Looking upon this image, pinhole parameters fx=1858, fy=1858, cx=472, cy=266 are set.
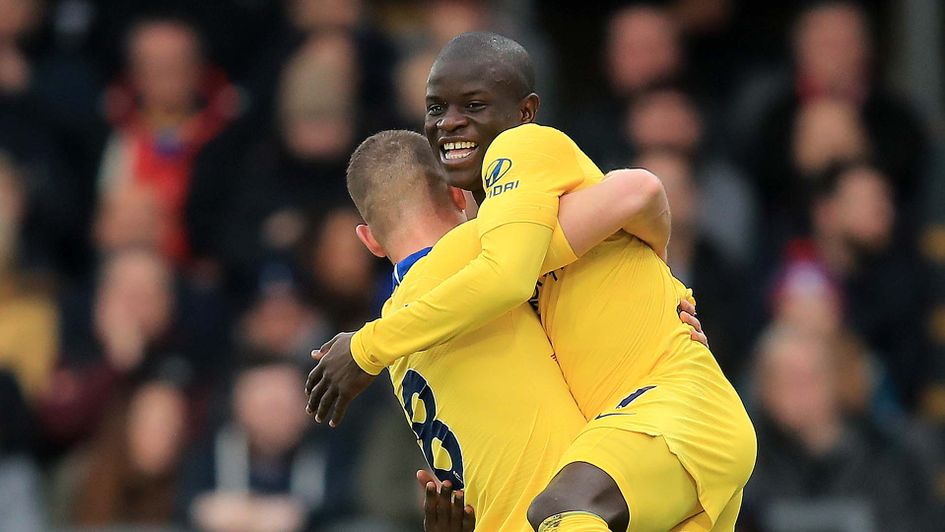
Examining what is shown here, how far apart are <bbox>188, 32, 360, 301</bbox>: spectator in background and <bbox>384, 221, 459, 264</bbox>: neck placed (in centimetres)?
409

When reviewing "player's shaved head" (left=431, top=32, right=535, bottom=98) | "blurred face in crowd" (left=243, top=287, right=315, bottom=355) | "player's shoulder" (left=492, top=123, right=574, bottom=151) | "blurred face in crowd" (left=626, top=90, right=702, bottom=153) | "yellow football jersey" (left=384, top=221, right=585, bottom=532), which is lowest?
"blurred face in crowd" (left=243, top=287, right=315, bottom=355)

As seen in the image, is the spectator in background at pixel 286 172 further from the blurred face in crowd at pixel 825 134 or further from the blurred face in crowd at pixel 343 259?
the blurred face in crowd at pixel 825 134

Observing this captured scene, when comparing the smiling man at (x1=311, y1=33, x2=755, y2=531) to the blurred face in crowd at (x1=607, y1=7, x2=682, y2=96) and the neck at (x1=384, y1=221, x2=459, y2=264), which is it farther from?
the blurred face in crowd at (x1=607, y1=7, x2=682, y2=96)

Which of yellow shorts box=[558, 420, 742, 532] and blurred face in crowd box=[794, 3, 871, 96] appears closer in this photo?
yellow shorts box=[558, 420, 742, 532]

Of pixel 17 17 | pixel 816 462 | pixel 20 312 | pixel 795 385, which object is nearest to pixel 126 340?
pixel 20 312

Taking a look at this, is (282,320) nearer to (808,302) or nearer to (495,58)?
(808,302)

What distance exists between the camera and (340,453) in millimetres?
8266

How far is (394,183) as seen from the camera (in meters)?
4.82

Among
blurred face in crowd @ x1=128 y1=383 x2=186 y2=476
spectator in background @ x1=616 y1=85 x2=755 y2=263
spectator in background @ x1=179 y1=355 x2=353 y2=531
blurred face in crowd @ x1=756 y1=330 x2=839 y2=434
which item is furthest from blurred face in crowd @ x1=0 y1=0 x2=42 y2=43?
blurred face in crowd @ x1=756 y1=330 x2=839 y2=434

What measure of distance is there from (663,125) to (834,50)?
1.00 m

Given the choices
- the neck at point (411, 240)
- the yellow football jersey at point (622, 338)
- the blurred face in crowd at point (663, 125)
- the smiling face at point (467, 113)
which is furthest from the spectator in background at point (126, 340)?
the yellow football jersey at point (622, 338)

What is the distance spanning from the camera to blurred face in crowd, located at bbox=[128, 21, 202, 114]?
9602mm

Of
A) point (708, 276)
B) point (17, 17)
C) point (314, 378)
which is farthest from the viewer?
point (17, 17)

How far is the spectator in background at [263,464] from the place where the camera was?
8102 mm
